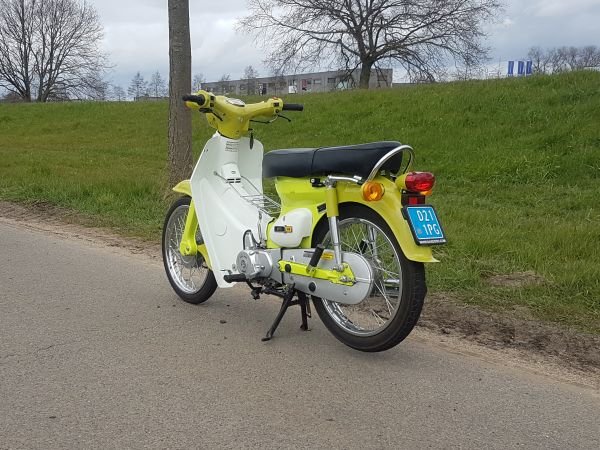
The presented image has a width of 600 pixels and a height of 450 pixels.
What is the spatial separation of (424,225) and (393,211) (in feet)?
0.60

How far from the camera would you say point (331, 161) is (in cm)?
355

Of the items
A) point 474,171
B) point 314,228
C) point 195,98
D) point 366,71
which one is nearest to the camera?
point 314,228

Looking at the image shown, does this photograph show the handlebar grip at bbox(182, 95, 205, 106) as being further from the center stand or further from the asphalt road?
the asphalt road

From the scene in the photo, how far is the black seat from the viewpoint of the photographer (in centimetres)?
338

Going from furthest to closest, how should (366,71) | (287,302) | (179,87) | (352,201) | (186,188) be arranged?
(366,71) → (179,87) → (186,188) → (287,302) → (352,201)

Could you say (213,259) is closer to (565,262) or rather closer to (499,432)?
(499,432)

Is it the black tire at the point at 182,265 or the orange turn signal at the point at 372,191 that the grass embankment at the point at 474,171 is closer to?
the orange turn signal at the point at 372,191

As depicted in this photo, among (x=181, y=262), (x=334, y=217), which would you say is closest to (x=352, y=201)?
(x=334, y=217)

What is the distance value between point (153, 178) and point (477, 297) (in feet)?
25.1

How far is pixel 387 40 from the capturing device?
117ft

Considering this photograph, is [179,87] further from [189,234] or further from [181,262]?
[189,234]

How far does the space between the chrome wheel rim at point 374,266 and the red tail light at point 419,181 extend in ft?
1.02

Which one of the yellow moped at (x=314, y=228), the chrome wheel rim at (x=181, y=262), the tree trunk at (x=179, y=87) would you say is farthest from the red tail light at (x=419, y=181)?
the tree trunk at (x=179, y=87)

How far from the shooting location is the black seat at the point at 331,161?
11.1ft
